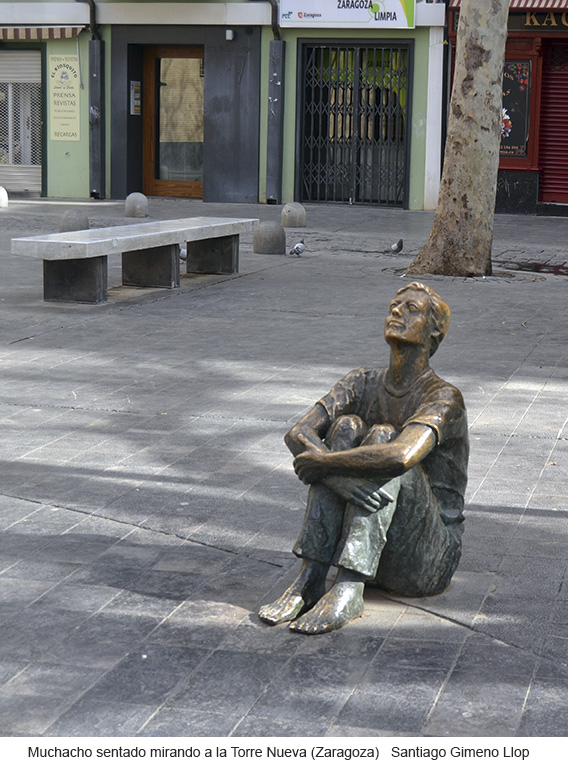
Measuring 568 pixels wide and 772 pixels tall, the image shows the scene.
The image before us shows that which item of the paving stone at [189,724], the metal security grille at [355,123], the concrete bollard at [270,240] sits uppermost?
the metal security grille at [355,123]

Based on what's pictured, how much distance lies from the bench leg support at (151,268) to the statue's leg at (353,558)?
8.95m

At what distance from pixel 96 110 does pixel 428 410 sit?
21.2m

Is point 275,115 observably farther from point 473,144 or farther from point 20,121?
point 473,144

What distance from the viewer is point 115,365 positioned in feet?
28.7

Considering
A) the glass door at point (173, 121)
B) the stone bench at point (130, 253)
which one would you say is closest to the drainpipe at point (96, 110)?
the glass door at point (173, 121)

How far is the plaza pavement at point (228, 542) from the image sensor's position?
3.54 m

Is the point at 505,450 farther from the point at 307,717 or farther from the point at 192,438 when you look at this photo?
the point at 307,717

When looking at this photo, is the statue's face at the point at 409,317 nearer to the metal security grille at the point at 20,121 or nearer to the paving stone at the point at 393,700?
the paving stone at the point at 393,700

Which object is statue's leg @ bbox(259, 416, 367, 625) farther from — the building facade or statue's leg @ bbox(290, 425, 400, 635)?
the building facade

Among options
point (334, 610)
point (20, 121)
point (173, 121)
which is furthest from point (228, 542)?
point (20, 121)

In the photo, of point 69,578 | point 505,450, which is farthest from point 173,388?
point 69,578

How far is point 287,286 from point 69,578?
28.8 ft

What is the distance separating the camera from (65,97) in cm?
2445
